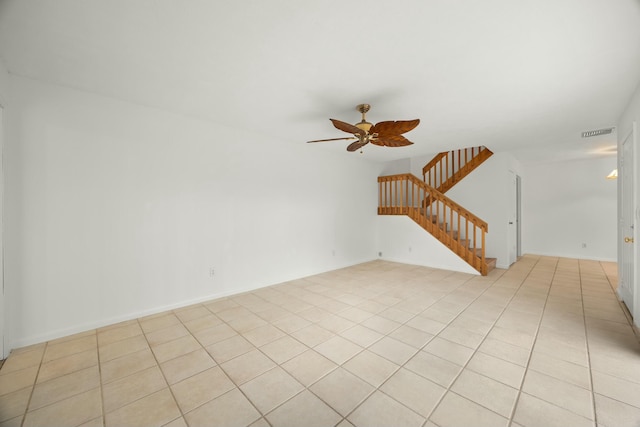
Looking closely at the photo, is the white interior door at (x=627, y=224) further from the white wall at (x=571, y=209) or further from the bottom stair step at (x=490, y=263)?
the white wall at (x=571, y=209)

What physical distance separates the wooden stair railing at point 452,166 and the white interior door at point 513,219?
80 centimetres

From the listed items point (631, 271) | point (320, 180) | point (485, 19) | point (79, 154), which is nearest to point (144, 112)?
point (79, 154)

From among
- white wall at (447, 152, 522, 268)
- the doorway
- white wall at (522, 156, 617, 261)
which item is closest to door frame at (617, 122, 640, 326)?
white wall at (447, 152, 522, 268)

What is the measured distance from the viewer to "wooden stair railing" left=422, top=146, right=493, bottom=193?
19.2 feet

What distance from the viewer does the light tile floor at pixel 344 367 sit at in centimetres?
156

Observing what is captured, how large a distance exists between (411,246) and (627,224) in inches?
130

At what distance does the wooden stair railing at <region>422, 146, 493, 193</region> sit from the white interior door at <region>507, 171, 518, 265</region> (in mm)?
796

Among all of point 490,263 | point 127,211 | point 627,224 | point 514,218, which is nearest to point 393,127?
point 127,211

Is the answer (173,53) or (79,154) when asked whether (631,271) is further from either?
(79,154)

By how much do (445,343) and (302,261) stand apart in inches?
115

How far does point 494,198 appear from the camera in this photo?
18.3 feet

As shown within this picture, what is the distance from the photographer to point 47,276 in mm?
2512

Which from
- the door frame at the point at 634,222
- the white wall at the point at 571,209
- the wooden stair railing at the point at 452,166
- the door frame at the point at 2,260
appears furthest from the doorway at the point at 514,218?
the door frame at the point at 2,260

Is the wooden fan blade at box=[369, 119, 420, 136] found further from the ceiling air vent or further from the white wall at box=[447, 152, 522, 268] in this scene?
the white wall at box=[447, 152, 522, 268]
